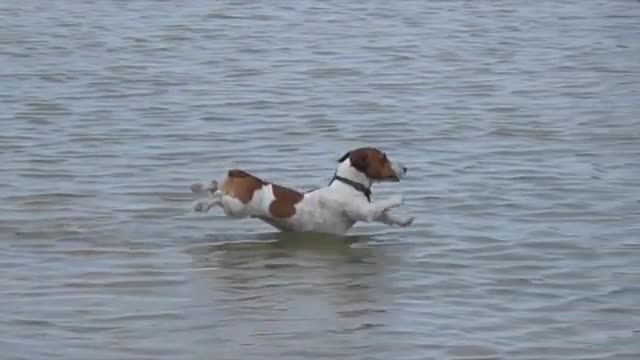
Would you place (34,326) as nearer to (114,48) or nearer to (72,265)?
(72,265)

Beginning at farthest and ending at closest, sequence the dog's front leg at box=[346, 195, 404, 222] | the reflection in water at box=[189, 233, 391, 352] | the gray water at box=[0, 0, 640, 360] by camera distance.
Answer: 1. the dog's front leg at box=[346, 195, 404, 222]
2. the reflection in water at box=[189, 233, 391, 352]
3. the gray water at box=[0, 0, 640, 360]

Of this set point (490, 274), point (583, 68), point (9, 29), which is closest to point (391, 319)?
point (490, 274)

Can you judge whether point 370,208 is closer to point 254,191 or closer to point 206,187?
point 254,191

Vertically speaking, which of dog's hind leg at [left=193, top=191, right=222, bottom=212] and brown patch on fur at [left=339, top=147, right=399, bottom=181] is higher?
brown patch on fur at [left=339, top=147, right=399, bottom=181]

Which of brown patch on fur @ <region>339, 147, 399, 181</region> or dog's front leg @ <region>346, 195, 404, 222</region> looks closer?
dog's front leg @ <region>346, 195, 404, 222</region>

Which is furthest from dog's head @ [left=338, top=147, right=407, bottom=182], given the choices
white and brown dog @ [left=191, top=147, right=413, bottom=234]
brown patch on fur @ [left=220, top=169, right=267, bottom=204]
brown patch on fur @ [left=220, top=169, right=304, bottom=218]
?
brown patch on fur @ [left=220, top=169, right=267, bottom=204]

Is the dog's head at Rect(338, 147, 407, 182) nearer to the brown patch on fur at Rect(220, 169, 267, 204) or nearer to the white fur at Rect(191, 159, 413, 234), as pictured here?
the white fur at Rect(191, 159, 413, 234)

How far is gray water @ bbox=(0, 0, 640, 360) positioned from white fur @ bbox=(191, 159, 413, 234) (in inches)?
4.3

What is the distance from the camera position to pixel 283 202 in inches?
353

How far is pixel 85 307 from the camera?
7.70m

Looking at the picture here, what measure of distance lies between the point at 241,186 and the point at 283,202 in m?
0.23

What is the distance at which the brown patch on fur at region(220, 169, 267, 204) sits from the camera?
29.1 ft

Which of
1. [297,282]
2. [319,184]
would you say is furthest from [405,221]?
[319,184]

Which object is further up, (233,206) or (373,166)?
(373,166)
